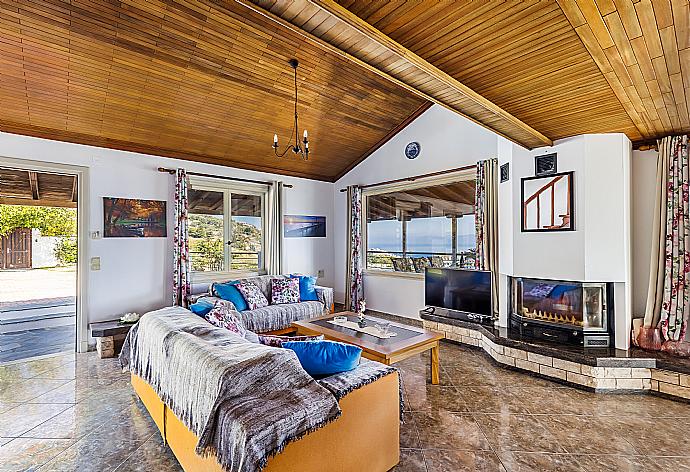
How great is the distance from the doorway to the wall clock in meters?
4.80

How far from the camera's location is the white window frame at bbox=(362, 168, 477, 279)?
5445 millimetres

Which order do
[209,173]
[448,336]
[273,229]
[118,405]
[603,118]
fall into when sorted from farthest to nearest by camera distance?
[273,229] < [209,173] < [448,336] < [603,118] < [118,405]

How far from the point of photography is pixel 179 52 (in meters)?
3.80

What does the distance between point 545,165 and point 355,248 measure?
372 cm

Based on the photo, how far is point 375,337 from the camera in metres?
3.62

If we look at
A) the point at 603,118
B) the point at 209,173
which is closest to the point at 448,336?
the point at 603,118

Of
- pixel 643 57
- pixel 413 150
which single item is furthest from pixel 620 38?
pixel 413 150

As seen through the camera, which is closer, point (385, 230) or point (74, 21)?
point (74, 21)

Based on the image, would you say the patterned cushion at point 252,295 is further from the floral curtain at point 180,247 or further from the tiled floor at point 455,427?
the tiled floor at point 455,427

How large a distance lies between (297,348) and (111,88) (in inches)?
151

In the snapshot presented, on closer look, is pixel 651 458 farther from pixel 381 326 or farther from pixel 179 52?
pixel 179 52

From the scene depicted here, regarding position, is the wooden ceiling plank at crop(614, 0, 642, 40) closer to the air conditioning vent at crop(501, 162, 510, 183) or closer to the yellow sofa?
the yellow sofa

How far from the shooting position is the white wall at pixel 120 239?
4555mm

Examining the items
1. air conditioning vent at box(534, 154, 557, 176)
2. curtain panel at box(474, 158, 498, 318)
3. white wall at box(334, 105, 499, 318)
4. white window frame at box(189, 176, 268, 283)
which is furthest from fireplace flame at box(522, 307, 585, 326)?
white window frame at box(189, 176, 268, 283)
